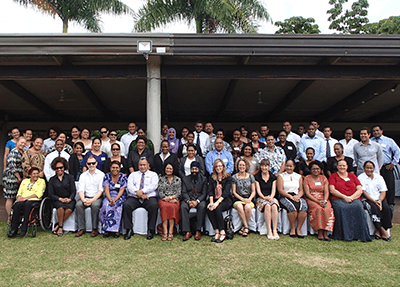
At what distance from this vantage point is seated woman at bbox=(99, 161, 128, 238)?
438 cm

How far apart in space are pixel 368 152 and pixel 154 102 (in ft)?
12.9

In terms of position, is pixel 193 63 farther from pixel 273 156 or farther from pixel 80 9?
pixel 80 9

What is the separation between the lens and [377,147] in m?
5.18

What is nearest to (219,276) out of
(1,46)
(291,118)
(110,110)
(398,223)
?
Result: (398,223)

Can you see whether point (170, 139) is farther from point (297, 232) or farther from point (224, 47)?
point (297, 232)

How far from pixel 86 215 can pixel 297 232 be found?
127 inches

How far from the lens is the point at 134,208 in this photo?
4.54 m

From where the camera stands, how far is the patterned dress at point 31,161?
4.86 meters

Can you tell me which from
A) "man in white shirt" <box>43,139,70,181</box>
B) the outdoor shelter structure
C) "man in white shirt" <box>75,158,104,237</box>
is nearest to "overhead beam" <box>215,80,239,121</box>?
the outdoor shelter structure

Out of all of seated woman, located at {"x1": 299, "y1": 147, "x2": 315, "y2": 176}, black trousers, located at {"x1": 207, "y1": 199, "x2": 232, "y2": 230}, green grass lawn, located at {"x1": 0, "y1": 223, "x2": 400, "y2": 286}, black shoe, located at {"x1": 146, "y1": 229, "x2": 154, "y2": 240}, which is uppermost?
seated woman, located at {"x1": 299, "y1": 147, "x2": 315, "y2": 176}

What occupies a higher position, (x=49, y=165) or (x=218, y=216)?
(x=49, y=165)

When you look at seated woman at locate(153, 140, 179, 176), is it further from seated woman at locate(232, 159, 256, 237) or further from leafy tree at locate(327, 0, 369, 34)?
leafy tree at locate(327, 0, 369, 34)

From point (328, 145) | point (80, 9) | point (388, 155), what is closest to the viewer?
point (388, 155)

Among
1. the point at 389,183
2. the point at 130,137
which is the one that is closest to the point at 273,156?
the point at 389,183
